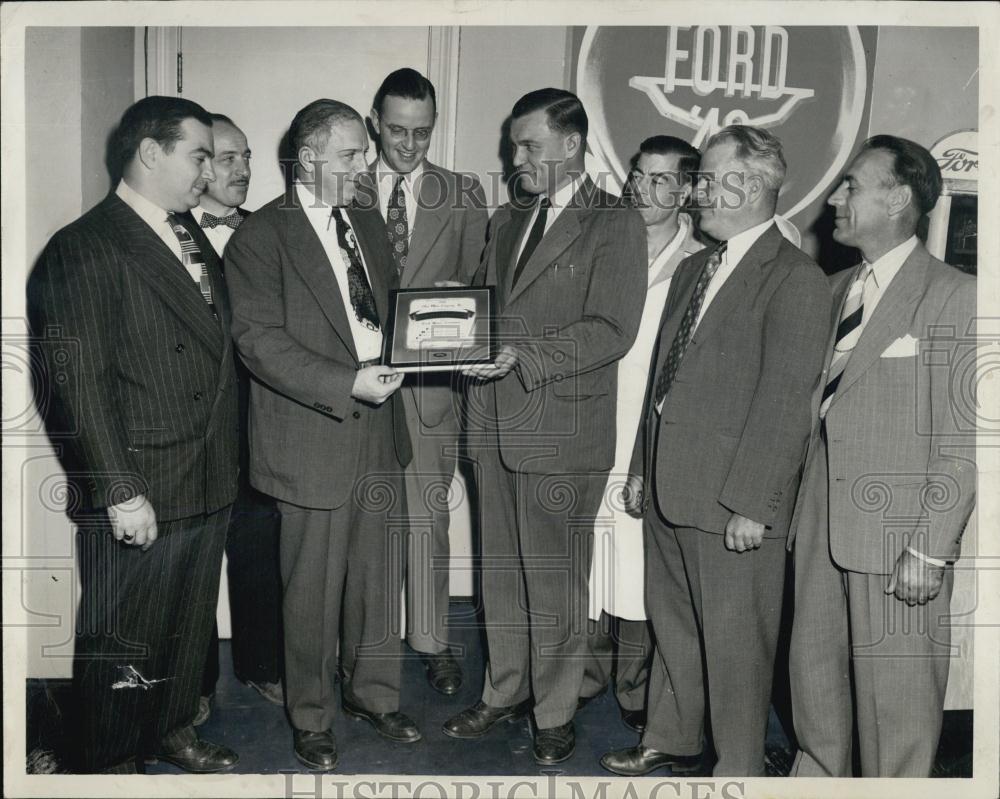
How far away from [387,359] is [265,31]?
3.86ft

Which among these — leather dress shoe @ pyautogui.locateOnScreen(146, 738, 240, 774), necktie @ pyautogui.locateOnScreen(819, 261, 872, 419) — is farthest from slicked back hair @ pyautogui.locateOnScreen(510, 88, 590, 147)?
leather dress shoe @ pyautogui.locateOnScreen(146, 738, 240, 774)

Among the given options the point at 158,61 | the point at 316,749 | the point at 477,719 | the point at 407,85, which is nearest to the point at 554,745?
the point at 477,719

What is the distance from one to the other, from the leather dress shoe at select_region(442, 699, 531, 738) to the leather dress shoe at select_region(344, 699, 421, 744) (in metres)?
0.12

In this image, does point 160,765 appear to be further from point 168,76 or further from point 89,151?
point 168,76

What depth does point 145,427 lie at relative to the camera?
9.36 ft

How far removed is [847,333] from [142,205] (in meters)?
2.16

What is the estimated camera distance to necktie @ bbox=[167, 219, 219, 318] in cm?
290

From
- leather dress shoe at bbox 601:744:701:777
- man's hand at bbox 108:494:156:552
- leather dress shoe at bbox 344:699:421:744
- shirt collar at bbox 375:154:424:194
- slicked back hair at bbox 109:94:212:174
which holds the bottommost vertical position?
leather dress shoe at bbox 601:744:701:777

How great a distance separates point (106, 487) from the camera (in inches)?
110

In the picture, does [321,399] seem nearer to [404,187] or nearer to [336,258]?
[336,258]

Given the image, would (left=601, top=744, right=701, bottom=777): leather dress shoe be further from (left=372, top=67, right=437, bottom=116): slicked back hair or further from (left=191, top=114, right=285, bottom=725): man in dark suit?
(left=372, top=67, right=437, bottom=116): slicked back hair

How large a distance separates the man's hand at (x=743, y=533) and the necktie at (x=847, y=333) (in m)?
0.41

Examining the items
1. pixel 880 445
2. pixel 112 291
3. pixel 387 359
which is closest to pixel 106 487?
pixel 112 291

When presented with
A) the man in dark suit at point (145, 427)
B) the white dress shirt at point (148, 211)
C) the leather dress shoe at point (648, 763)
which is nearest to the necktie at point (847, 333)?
the leather dress shoe at point (648, 763)
